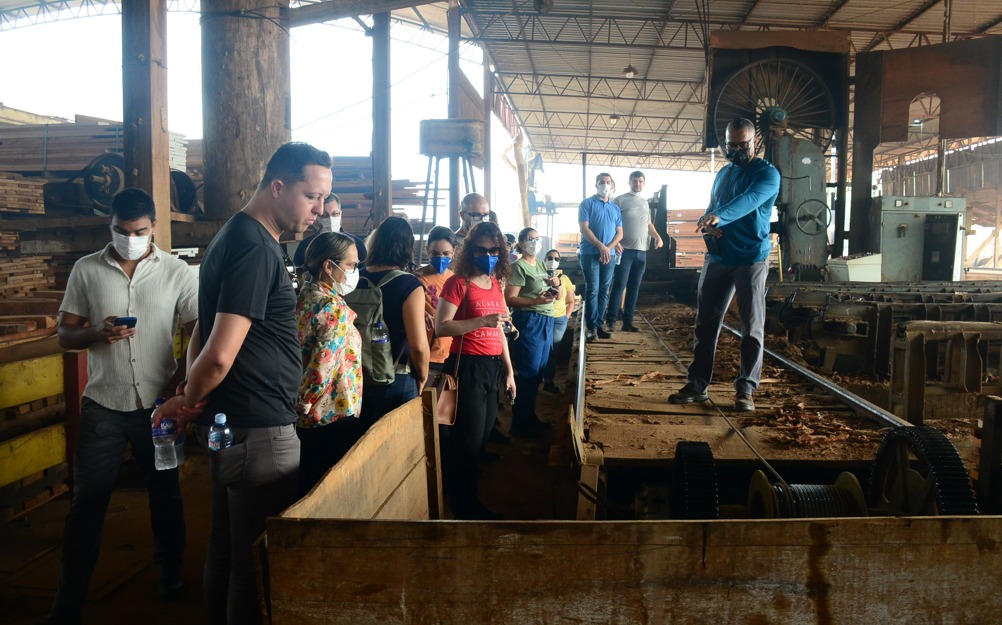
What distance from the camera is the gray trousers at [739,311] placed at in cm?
465

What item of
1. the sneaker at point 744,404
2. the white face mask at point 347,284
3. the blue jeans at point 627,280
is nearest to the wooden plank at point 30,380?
the white face mask at point 347,284

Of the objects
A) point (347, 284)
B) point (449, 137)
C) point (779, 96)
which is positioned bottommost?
point (347, 284)

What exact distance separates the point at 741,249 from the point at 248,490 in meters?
3.42

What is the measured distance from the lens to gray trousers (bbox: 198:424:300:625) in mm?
2297

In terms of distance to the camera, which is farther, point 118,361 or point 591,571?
point 118,361

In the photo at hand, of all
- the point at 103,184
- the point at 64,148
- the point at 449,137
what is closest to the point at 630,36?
the point at 449,137

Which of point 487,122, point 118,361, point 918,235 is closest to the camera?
point 118,361

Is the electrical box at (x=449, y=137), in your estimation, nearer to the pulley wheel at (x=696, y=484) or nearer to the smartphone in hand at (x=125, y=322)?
the smartphone in hand at (x=125, y=322)

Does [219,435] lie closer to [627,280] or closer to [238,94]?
[238,94]

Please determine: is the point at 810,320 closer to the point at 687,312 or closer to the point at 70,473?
the point at 687,312

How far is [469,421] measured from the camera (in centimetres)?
412

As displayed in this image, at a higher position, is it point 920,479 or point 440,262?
point 440,262

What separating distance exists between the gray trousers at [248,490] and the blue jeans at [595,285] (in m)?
5.69

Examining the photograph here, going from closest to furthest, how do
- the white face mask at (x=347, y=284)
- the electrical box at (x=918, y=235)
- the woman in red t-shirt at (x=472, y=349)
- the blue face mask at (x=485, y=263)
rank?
1. the white face mask at (x=347, y=284)
2. the woman in red t-shirt at (x=472, y=349)
3. the blue face mask at (x=485, y=263)
4. the electrical box at (x=918, y=235)
